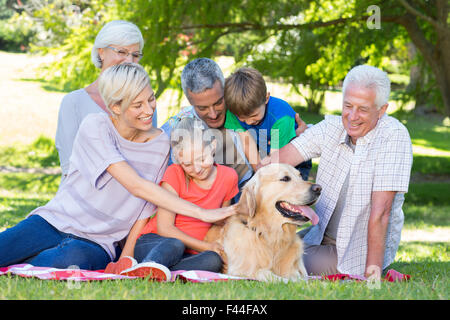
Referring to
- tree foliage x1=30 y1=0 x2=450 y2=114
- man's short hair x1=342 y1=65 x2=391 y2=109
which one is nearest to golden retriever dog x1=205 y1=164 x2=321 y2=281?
man's short hair x1=342 y1=65 x2=391 y2=109

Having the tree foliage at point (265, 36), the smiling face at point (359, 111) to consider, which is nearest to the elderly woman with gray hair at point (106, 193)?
the smiling face at point (359, 111)

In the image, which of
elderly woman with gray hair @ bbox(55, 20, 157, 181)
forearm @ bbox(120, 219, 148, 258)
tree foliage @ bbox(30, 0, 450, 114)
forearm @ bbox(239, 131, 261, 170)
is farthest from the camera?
tree foliage @ bbox(30, 0, 450, 114)

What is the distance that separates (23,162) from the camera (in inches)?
672

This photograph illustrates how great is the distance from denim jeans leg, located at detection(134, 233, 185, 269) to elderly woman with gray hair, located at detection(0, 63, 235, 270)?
0.16m

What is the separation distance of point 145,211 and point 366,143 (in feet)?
6.07

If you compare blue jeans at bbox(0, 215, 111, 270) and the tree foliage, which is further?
the tree foliage

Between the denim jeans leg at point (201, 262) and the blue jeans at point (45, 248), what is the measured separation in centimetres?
62

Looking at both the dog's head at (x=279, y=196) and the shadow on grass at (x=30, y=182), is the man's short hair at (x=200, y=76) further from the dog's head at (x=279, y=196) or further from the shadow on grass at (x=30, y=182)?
the shadow on grass at (x=30, y=182)

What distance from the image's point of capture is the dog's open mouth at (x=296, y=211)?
3.91 metres

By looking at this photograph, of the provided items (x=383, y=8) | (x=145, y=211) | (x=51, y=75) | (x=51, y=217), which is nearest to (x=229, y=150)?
(x=145, y=211)

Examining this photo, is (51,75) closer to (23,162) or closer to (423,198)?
(23,162)

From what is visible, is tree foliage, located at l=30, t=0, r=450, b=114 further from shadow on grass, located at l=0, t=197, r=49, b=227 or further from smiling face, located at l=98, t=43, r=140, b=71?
smiling face, located at l=98, t=43, r=140, b=71

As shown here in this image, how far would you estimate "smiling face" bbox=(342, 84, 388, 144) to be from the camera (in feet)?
13.3

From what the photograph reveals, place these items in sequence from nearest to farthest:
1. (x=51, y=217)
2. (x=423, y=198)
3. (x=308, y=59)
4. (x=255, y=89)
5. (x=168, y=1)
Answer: (x=51, y=217) < (x=255, y=89) < (x=168, y=1) < (x=308, y=59) < (x=423, y=198)
